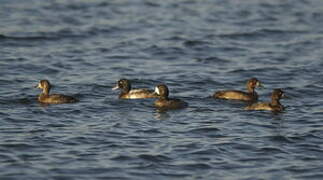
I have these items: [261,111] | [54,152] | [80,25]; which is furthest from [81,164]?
[80,25]

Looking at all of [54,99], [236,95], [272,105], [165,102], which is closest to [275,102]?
[272,105]

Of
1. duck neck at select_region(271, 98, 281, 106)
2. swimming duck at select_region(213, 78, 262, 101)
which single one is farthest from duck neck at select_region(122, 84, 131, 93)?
duck neck at select_region(271, 98, 281, 106)

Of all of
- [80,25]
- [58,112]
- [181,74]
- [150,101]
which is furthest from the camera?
[80,25]

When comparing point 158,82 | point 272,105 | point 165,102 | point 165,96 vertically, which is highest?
point 158,82

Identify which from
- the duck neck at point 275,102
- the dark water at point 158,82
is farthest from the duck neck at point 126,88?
the duck neck at point 275,102

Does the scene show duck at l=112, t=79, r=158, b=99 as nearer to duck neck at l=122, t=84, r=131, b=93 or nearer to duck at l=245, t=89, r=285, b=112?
duck neck at l=122, t=84, r=131, b=93

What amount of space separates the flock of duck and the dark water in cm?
28

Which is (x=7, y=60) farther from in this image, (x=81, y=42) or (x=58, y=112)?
(x=58, y=112)

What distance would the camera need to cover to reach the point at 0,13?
38250 millimetres

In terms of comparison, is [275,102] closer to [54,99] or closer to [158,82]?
[158,82]

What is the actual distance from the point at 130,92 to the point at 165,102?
68.7 inches

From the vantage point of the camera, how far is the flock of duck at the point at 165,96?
2462 cm

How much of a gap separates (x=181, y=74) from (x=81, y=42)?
6221 mm

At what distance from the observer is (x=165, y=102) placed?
2475cm
